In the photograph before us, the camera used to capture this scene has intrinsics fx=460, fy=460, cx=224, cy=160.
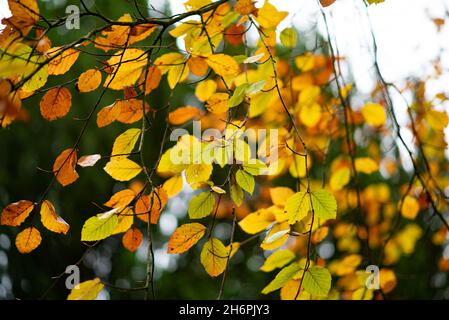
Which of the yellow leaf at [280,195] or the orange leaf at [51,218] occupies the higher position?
the orange leaf at [51,218]

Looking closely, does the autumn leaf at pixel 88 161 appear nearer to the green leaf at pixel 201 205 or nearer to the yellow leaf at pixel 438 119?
the green leaf at pixel 201 205

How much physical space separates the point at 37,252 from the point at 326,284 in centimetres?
262

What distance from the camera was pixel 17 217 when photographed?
2.52ft

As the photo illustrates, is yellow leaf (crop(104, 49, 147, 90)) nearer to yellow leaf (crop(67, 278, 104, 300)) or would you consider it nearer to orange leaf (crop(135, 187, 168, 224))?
orange leaf (crop(135, 187, 168, 224))

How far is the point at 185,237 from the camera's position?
31.4 inches

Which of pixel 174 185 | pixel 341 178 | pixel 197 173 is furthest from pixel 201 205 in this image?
pixel 341 178

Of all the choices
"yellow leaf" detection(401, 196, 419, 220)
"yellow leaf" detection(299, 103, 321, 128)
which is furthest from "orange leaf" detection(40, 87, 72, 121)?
"yellow leaf" detection(401, 196, 419, 220)

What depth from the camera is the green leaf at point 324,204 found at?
2.57ft

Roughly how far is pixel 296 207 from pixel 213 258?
176mm

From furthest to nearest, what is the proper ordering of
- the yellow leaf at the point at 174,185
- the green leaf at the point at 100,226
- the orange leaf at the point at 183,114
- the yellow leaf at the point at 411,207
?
the yellow leaf at the point at 411,207 < the orange leaf at the point at 183,114 < the yellow leaf at the point at 174,185 < the green leaf at the point at 100,226

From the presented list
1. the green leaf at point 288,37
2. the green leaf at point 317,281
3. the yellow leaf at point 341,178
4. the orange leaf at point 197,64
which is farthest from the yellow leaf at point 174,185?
the yellow leaf at point 341,178

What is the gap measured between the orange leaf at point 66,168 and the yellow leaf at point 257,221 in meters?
0.41

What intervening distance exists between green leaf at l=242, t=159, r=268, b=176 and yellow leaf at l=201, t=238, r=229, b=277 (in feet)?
0.47
